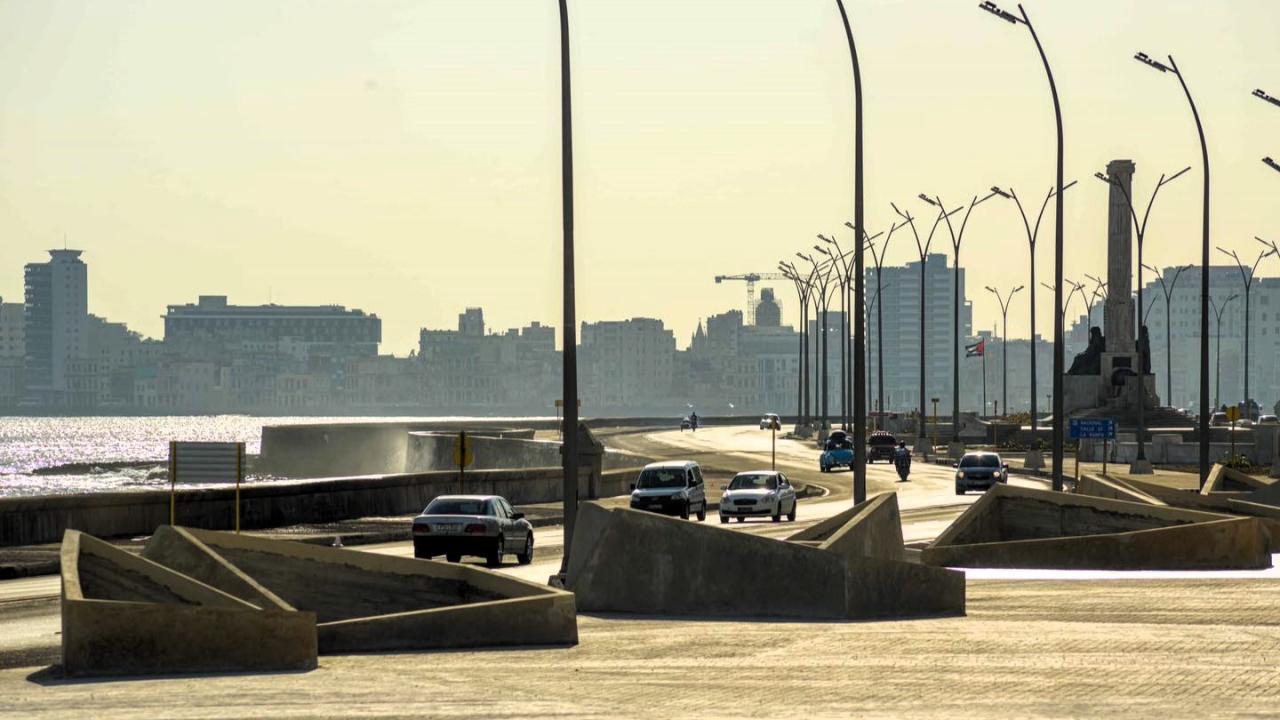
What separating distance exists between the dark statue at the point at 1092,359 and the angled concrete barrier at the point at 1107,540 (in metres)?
89.1

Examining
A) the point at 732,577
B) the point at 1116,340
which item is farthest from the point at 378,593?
the point at 1116,340

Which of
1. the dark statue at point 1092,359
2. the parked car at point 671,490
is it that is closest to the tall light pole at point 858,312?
the parked car at point 671,490

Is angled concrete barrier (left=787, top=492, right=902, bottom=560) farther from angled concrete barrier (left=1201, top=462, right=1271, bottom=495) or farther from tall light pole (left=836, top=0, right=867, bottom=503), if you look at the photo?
angled concrete barrier (left=1201, top=462, right=1271, bottom=495)

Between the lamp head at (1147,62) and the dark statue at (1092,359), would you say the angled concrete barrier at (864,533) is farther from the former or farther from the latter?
the dark statue at (1092,359)

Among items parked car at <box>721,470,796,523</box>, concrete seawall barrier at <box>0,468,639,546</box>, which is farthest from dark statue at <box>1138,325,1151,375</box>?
parked car at <box>721,470,796,523</box>

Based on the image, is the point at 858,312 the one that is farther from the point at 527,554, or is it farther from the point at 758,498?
the point at 758,498

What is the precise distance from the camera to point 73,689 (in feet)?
53.0

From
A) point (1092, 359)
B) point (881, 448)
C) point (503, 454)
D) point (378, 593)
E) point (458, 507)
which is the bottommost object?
point (503, 454)

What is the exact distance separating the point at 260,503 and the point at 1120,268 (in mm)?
84601

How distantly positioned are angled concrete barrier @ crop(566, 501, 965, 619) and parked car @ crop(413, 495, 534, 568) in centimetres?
1017

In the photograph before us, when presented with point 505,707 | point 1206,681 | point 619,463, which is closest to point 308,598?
point 505,707

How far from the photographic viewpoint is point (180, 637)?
56.3 ft

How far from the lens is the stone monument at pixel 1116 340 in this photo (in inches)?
4643

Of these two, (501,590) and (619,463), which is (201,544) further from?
(619,463)
